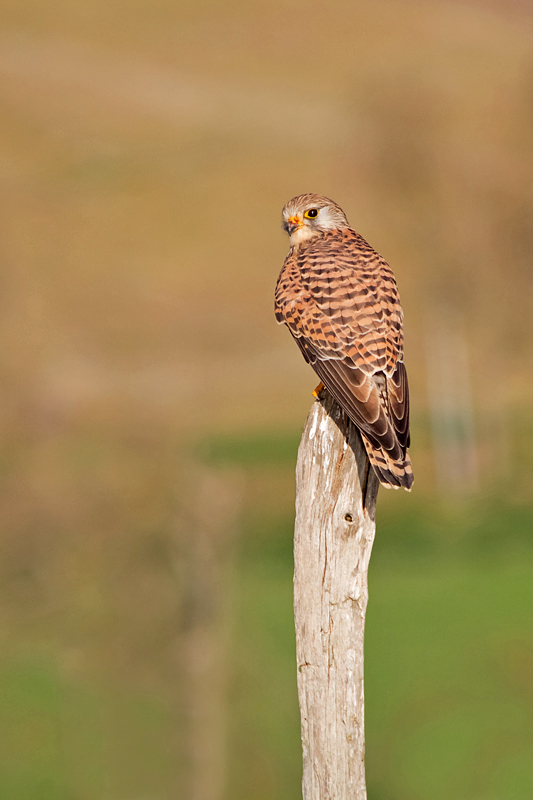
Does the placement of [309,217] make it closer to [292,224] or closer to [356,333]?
[292,224]

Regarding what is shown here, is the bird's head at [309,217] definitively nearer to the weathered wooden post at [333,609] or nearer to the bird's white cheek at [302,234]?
the bird's white cheek at [302,234]

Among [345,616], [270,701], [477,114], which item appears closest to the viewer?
[345,616]

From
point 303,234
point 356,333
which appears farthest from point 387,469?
point 303,234

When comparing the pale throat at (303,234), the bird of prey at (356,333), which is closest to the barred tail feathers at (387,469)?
the bird of prey at (356,333)

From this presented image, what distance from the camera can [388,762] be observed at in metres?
7.33

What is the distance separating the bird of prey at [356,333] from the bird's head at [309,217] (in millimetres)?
125

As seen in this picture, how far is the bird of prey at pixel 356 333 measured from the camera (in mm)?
3029

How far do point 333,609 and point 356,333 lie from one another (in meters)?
Result: 1.17

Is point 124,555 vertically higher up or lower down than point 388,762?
higher up

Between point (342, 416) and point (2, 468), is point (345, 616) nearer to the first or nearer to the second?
point (342, 416)

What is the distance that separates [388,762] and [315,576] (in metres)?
5.05

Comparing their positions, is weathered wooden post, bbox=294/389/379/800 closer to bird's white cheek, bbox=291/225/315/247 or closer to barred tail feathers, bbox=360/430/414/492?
barred tail feathers, bbox=360/430/414/492

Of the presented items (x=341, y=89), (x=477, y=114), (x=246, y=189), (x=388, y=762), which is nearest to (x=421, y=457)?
(x=477, y=114)

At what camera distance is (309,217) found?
14.8 feet
